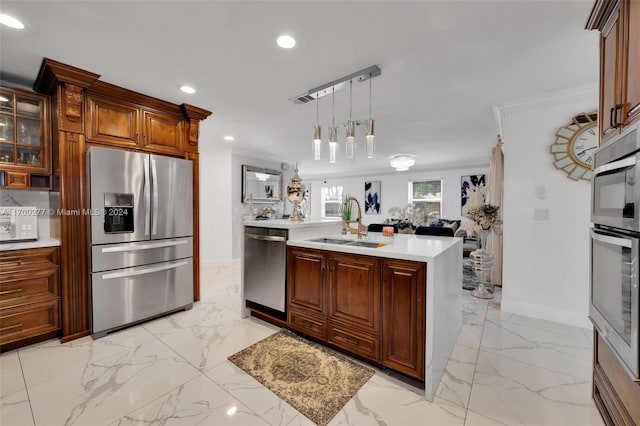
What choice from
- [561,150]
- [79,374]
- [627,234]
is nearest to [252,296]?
[79,374]

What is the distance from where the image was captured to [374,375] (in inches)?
77.0

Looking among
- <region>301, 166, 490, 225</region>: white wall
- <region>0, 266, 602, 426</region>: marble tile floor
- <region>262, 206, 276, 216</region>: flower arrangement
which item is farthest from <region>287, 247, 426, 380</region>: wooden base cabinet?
<region>301, 166, 490, 225</region>: white wall

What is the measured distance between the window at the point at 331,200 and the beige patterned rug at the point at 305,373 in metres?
7.75

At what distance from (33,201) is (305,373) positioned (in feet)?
10.4

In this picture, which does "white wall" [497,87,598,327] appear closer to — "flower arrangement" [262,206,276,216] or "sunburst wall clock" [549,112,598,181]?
"sunburst wall clock" [549,112,598,181]

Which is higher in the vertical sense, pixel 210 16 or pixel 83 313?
pixel 210 16

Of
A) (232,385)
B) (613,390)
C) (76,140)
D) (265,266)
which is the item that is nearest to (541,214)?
(613,390)

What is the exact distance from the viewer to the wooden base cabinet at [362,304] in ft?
5.84

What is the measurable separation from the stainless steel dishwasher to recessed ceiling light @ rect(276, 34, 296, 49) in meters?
1.52

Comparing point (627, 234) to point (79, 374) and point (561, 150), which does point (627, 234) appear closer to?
point (561, 150)

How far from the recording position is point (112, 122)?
107 inches

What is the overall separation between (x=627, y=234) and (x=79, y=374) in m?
3.36

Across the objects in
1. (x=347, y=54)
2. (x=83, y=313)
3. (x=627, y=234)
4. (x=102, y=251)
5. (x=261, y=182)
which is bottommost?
(x=83, y=313)

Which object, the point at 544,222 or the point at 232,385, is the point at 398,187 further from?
the point at 232,385
